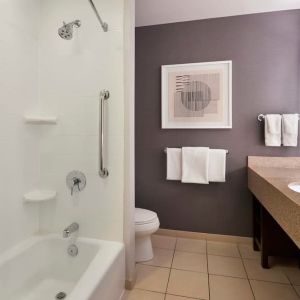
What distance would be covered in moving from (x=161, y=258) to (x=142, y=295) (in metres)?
0.51

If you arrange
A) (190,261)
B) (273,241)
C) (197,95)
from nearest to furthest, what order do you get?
1. (273,241)
2. (190,261)
3. (197,95)

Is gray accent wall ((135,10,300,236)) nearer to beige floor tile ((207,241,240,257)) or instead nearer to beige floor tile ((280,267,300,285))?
beige floor tile ((207,241,240,257))

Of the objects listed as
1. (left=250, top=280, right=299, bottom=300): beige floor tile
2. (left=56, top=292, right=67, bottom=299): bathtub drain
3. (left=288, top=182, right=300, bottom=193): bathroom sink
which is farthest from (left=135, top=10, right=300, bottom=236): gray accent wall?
(left=56, top=292, right=67, bottom=299): bathtub drain

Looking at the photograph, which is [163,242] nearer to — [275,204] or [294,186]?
[275,204]

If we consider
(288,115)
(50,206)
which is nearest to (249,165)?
(288,115)

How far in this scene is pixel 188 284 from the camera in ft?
5.36

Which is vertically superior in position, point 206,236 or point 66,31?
point 66,31

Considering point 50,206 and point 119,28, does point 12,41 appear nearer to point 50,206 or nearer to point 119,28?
point 119,28

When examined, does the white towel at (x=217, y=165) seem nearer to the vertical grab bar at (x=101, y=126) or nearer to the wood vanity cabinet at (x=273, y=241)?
the wood vanity cabinet at (x=273, y=241)

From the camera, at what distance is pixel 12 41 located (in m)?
1.44

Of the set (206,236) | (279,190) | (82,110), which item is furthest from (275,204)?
(82,110)

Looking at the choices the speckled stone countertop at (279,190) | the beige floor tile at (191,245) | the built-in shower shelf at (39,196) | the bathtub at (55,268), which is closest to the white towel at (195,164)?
the speckled stone countertop at (279,190)

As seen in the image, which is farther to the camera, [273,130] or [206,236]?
[206,236]

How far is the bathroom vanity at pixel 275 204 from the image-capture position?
1108 millimetres
